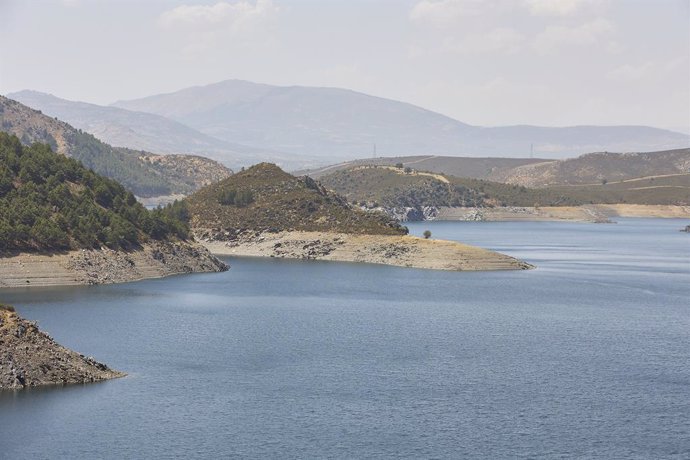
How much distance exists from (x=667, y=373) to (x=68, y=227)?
89.6 metres

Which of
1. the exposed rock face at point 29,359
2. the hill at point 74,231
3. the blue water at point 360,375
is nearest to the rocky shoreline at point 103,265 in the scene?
the hill at point 74,231

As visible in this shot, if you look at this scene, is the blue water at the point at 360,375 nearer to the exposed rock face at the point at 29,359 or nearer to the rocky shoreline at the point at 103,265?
the exposed rock face at the point at 29,359

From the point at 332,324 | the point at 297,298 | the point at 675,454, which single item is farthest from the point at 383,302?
the point at 675,454

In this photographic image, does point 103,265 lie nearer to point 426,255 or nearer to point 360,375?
point 426,255

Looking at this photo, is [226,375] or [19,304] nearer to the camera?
[226,375]

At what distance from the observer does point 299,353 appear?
317 ft

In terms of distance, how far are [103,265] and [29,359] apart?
74227 millimetres

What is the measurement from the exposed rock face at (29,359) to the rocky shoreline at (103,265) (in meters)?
60.9

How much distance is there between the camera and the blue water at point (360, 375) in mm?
67438

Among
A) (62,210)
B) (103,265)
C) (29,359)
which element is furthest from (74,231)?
(29,359)

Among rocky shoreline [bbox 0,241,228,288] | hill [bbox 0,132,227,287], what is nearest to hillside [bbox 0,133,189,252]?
hill [bbox 0,132,227,287]

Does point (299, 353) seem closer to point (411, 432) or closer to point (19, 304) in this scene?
point (411, 432)

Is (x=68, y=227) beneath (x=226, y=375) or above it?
above

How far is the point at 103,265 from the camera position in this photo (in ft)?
492
